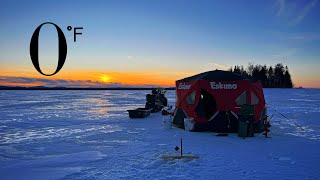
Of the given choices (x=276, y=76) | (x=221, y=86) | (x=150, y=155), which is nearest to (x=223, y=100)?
(x=221, y=86)

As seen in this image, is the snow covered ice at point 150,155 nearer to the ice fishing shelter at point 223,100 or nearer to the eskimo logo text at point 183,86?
the ice fishing shelter at point 223,100

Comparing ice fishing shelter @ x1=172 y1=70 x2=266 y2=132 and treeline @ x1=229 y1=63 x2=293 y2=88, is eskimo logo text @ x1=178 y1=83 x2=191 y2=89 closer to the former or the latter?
ice fishing shelter @ x1=172 y1=70 x2=266 y2=132

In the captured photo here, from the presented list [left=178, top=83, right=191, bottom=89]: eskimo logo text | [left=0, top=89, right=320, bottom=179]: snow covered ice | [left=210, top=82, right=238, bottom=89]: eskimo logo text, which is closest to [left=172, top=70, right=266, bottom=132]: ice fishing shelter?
[left=210, top=82, right=238, bottom=89]: eskimo logo text

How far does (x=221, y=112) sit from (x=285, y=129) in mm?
3799

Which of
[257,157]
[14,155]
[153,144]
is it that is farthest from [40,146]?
[257,157]

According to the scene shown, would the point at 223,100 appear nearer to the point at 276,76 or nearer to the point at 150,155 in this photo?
the point at 150,155

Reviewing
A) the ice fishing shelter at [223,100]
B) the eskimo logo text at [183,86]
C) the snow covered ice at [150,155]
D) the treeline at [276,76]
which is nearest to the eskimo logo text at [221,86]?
the ice fishing shelter at [223,100]

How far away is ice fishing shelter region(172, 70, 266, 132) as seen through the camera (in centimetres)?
1334

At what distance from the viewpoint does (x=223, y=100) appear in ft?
44.1

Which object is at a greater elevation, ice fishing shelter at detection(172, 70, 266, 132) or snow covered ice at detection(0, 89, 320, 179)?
ice fishing shelter at detection(172, 70, 266, 132)

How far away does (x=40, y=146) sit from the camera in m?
10.1

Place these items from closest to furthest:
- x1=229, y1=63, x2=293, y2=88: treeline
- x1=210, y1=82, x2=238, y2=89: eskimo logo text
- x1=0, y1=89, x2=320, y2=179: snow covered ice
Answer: x1=0, y1=89, x2=320, y2=179: snow covered ice < x1=210, y1=82, x2=238, y2=89: eskimo logo text < x1=229, y1=63, x2=293, y2=88: treeline

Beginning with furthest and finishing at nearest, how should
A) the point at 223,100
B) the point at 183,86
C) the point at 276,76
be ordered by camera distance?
the point at 276,76 < the point at 183,86 < the point at 223,100

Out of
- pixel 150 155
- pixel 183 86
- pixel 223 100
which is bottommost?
pixel 150 155
